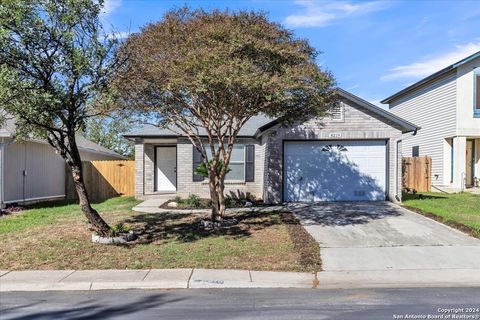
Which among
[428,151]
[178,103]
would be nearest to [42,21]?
[178,103]

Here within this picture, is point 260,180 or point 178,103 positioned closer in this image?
point 178,103

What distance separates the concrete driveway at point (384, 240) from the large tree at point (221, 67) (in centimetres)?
331

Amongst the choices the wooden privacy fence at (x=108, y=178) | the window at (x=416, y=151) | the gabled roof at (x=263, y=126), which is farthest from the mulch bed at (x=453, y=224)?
the wooden privacy fence at (x=108, y=178)

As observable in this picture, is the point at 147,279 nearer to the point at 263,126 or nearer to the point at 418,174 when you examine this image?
the point at 263,126

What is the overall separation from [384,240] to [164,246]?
5232mm

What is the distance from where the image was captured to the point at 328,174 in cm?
1689

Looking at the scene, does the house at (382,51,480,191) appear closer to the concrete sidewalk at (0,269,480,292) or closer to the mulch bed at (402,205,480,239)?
the mulch bed at (402,205,480,239)

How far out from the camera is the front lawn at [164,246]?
8484mm

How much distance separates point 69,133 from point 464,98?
59.6 feet

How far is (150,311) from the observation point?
5957 millimetres

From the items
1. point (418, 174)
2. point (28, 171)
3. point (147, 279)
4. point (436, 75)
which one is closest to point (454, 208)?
point (418, 174)

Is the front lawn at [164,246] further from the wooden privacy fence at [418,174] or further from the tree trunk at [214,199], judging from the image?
the wooden privacy fence at [418,174]

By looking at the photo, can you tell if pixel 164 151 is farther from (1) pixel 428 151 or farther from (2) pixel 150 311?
(2) pixel 150 311

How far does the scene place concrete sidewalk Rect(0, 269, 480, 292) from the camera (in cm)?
721
